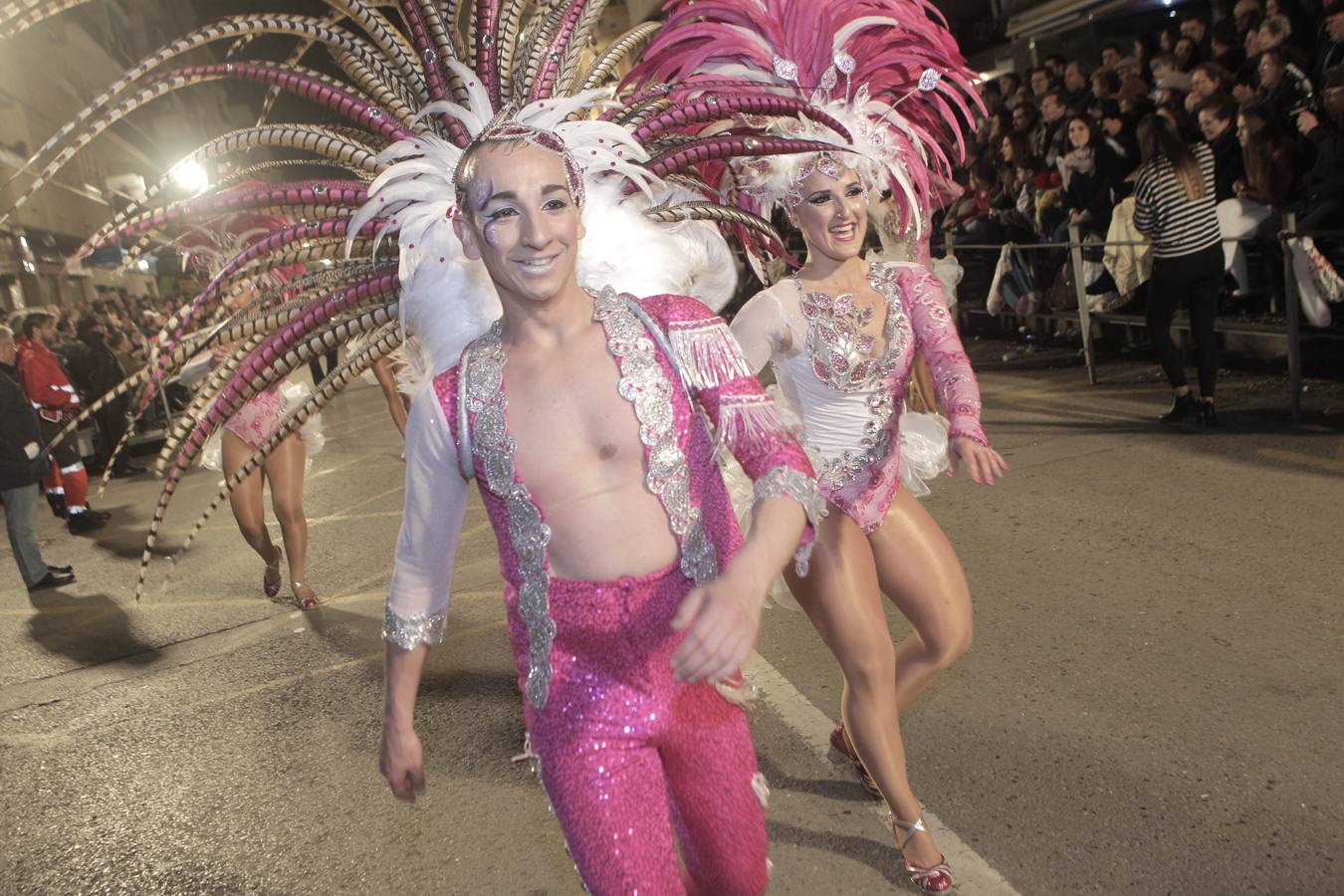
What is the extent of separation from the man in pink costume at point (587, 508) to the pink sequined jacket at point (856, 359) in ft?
3.51

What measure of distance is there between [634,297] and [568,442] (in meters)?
0.37

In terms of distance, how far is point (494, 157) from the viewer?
2.20 meters

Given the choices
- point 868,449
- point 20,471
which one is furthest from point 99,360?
point 868,449

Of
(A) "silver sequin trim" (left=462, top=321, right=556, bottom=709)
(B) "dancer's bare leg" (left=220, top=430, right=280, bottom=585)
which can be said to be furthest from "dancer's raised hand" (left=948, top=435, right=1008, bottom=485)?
(B) "dancer's bare leg" (left=220, top=430, right=280, bottom=585)

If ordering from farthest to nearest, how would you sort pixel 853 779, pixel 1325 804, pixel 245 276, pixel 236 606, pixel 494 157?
pixel 236 606
pixel 853 779
pixel 1325 804
pixel 245 276
pixel 494 157

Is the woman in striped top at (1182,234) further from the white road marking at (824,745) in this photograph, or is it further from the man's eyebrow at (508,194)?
the man's eyebrow at (508,194)

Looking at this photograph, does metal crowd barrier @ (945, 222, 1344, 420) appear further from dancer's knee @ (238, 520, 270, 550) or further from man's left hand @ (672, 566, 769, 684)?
man's left hand @ (672, 566, 769, 684)

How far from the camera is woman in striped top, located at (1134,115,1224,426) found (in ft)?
24.3

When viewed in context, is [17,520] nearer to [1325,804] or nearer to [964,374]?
[964,374]

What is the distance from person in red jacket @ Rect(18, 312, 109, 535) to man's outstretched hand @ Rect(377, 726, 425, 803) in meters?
8.66

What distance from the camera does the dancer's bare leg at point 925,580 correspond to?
10.5ft

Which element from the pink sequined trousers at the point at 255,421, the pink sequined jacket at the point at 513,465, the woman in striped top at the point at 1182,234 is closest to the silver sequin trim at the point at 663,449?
the pink sequined jacket at the point at 513,465

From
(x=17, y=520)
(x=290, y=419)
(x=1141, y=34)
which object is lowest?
(x=17, y=520)

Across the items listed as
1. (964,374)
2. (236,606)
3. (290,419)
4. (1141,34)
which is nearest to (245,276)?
(290,419)
